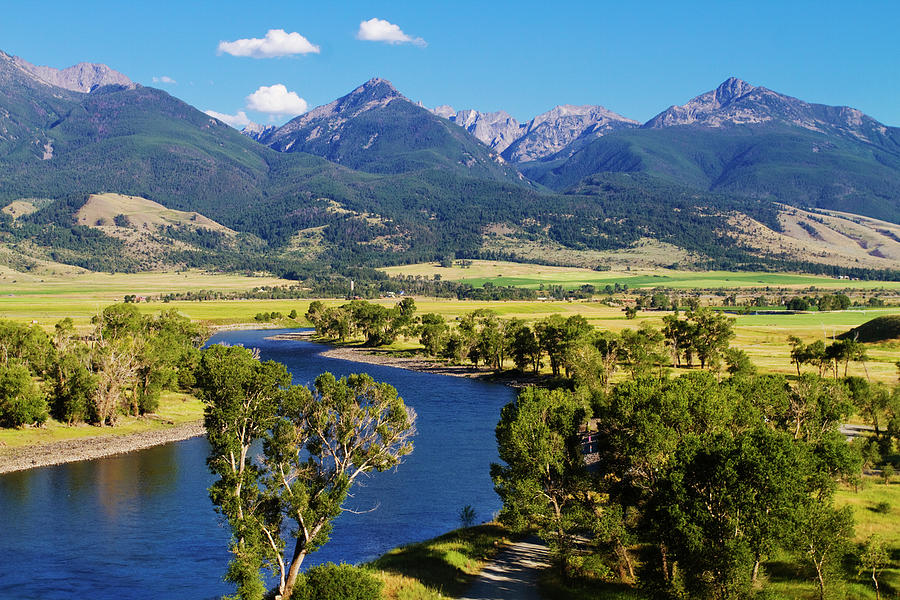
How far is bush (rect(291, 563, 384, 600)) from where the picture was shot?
33000 millimetres

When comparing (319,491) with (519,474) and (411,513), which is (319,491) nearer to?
(519,474)

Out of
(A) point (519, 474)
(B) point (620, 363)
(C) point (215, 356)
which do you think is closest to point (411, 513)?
(A) point (519, 474)

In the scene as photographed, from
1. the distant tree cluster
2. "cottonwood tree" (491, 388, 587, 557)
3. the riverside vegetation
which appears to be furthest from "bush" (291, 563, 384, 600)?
the distant tree cluster

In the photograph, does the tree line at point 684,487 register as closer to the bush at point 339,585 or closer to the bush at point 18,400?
→ the bush at point 339,585

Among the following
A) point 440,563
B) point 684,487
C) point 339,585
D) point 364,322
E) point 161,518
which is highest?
point 364,322

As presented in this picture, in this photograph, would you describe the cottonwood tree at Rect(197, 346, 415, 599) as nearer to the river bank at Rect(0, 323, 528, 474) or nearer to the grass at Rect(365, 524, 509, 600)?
the grass at Rect(365, 524, 509, 600)

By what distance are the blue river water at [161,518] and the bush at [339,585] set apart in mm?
11927

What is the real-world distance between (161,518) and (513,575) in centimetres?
2881

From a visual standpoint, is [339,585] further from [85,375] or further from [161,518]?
[85,375]

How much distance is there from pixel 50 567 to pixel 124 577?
212 inches

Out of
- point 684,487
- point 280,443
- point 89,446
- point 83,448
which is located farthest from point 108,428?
point 684,487

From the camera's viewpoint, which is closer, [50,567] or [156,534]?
[50,567]

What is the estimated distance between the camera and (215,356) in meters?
39.4

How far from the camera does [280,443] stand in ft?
125
